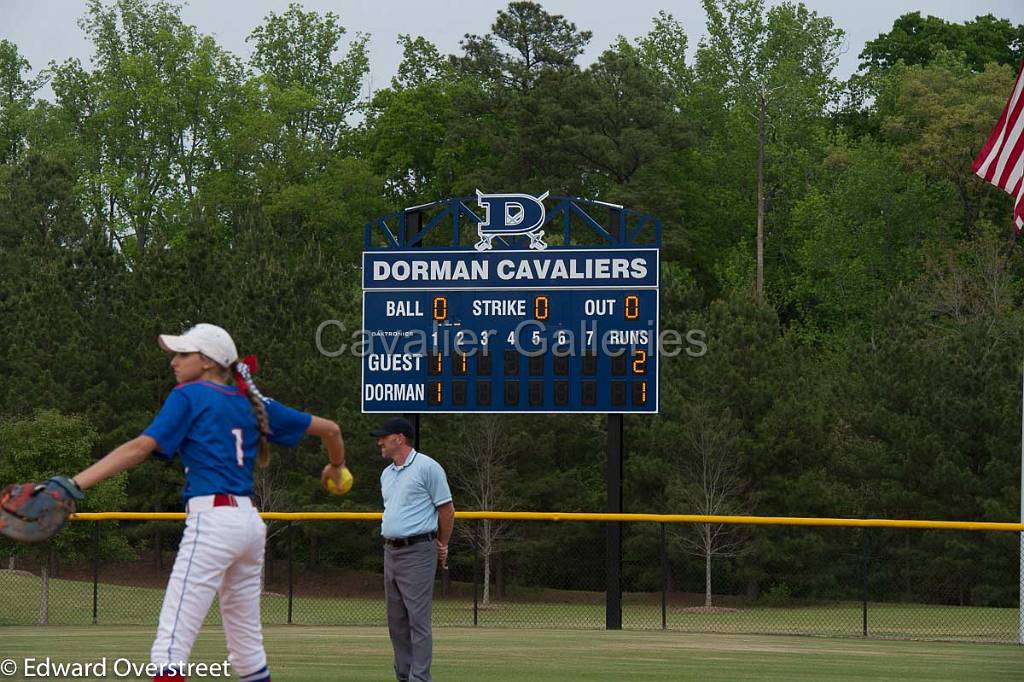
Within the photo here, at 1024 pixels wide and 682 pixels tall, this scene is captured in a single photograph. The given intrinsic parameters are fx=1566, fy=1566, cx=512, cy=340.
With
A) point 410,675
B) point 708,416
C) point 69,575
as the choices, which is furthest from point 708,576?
point 410,675

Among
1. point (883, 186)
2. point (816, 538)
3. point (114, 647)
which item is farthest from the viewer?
point (883, 186)

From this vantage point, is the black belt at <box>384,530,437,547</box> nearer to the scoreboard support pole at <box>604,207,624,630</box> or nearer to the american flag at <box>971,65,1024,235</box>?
the american flag at <box>971,65,1024,235</box>

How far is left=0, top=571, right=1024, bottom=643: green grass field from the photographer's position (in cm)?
2077

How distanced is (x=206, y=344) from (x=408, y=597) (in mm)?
2983

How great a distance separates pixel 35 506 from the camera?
6582 mm

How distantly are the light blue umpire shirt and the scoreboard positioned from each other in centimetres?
928

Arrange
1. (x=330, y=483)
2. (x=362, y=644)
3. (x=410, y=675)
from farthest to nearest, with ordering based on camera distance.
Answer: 1. (x=362, y=644)
2. (x=410, y=675)
3. (x=330, y=483)

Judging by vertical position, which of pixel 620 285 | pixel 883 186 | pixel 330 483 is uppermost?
pixel 883 186

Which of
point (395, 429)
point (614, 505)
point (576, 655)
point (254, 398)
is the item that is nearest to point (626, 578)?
point (614, 505)

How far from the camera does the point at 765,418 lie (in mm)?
33688

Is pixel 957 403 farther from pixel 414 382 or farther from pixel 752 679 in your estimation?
pixel 752 679

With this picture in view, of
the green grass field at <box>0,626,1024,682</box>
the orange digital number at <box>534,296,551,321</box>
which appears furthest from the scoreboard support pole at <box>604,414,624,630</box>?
the green grass field at <box>0,626,1024,682</box>

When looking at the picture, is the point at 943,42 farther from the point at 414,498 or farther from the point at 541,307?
the point at 414,498

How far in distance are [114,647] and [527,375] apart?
7.47m
